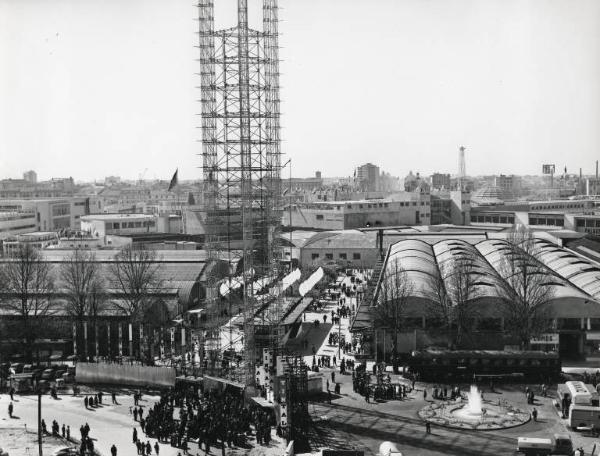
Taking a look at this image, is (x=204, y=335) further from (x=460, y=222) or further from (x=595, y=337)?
(x=460, y=222)

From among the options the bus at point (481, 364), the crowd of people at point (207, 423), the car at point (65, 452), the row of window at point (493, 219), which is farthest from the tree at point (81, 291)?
the row of window at point (493, 219)

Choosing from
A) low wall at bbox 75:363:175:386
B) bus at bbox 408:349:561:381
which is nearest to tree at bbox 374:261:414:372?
bus at bbox 408:349:561:381

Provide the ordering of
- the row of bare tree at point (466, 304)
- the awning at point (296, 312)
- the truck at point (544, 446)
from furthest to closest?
the awning at point (296, 312)
the row of bare tree at point (466, 304)
the truck at point (544, 446)

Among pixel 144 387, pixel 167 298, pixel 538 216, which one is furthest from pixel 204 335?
pixel 538 216

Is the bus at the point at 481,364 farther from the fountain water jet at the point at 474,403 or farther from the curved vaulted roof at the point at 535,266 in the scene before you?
the curved vaulted roof at the point at 535,266

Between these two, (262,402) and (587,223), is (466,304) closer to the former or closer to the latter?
(262,402)
